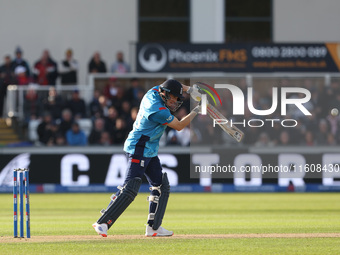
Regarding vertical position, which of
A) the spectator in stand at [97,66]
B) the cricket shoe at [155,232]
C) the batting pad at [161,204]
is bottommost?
the cricket shoe at [155,232]

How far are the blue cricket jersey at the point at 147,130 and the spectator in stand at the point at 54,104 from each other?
13458 millimetres

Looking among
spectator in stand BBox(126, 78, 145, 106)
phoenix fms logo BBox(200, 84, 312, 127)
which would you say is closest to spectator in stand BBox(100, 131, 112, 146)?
spectator in stand BBox(126, 78, 145, 106)

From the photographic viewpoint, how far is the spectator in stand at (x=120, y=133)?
22.9 metres

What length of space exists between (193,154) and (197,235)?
10477 millimetres

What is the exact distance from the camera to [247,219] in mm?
14758

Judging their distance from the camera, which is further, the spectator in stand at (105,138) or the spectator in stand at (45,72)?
the spectator in stand at (45,72)

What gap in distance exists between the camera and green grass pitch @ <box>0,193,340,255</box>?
10.1m

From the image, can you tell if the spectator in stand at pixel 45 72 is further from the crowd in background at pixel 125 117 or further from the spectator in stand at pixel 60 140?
the spectator in stand at pixel 60 140

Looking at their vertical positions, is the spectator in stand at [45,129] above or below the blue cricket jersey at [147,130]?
below

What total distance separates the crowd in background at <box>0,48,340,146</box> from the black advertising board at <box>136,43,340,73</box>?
1.94 m

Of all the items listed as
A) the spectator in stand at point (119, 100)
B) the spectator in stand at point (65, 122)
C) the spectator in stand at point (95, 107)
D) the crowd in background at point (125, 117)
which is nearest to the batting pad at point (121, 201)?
the crowd in background at point (125, 117)

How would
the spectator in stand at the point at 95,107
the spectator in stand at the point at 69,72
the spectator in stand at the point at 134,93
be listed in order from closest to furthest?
the spectator in stand at the point at 95,107 < the spectator in stand at the point at 134,93 < the spectator in stand at the point at 69,72

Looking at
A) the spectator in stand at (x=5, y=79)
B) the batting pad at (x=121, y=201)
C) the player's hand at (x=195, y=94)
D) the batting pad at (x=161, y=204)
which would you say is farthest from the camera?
the spectator in stand at (x=5, y=79)

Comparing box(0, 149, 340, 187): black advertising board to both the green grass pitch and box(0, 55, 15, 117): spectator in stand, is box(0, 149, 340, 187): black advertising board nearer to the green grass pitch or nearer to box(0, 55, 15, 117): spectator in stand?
the green grass pitch
